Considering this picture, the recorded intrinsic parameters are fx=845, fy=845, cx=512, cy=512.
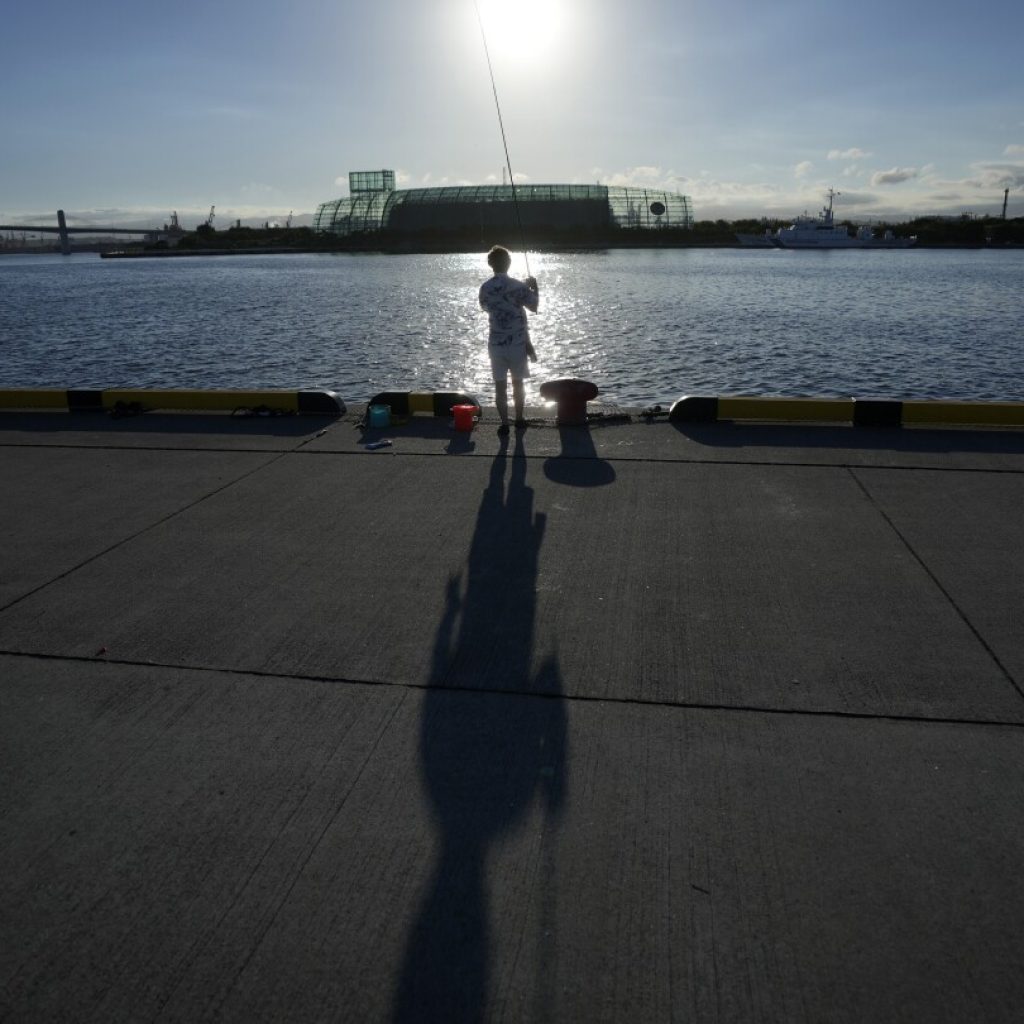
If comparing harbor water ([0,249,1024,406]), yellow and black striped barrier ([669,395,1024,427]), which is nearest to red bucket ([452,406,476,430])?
yellow and black striped barrier ([669,395,1024,427])

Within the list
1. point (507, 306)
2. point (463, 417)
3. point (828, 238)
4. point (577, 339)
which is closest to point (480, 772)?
point (507, 306)

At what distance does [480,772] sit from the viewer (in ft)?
10.7

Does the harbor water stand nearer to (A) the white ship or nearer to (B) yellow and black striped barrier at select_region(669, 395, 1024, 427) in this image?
(B) yellow and black striped barrier at select_region(669, 395, 1024, 427)

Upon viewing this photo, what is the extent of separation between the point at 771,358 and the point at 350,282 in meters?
49.4

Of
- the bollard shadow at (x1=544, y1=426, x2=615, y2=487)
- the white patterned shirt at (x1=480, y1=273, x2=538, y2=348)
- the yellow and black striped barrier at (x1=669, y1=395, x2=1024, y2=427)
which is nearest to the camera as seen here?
the bollard shadow at (x1=544, y1=426, x2=615, y2=487)

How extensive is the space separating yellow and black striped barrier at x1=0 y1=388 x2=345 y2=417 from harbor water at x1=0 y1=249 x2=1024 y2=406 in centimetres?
956

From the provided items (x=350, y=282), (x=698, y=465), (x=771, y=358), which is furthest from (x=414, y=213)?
(x=698, y=465)

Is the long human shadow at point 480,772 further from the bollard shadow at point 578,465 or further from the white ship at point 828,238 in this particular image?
the white ship at point 828,238

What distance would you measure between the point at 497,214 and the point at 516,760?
153 metres

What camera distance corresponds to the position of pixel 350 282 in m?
67.7

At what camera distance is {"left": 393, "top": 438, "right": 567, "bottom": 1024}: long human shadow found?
7.90 ft

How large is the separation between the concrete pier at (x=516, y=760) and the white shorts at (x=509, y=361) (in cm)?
239

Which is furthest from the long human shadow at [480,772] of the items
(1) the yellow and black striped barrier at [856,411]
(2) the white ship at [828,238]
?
(2) the white ship at [828,238]

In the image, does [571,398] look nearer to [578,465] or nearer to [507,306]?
[507,306]
